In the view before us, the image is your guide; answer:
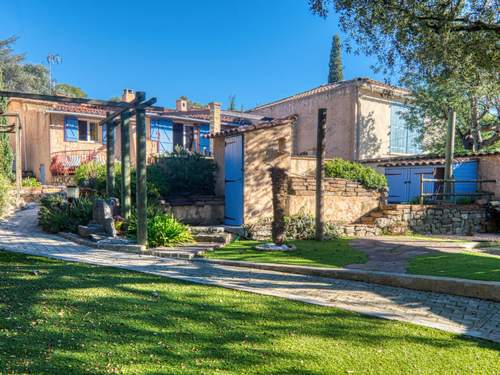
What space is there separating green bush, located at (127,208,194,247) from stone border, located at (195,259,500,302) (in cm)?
204

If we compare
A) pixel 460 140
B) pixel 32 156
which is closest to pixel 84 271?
pixel 32 156

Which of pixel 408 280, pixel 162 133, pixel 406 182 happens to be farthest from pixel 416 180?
pixel 162 133

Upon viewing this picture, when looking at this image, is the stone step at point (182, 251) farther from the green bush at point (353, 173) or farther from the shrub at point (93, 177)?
the green bush at point (353, 173)

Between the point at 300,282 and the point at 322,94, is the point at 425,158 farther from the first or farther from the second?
the point at 300,282

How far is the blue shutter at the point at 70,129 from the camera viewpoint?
20375 millimetres

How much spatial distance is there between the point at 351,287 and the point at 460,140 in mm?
19929

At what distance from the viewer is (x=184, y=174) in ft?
39.2

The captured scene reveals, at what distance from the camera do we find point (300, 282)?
592cm

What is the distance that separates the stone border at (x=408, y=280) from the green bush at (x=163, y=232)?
6.69ft

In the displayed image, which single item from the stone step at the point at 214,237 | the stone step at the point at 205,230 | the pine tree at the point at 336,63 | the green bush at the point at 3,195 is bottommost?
the stone step at the point at 214,237

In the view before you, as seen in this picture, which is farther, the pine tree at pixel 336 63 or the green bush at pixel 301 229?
the pine tree at pixel 336 63

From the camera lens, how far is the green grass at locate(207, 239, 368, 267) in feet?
23.5

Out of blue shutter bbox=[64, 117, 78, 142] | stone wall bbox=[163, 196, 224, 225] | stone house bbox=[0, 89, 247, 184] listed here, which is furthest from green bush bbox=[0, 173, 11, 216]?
blue shutter bbox=[64, 117, 78, 142]

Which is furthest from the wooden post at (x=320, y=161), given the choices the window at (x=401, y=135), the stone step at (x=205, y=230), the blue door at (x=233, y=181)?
the window at (x=401, y=135)
